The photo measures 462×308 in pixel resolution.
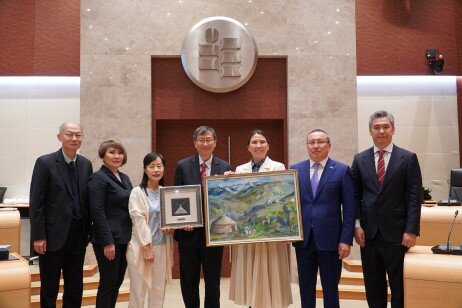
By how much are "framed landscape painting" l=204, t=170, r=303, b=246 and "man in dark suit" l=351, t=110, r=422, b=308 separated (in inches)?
20.3

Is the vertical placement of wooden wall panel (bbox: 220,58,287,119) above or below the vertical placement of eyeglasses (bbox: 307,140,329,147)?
above

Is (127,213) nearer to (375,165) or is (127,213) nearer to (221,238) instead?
(221,238)

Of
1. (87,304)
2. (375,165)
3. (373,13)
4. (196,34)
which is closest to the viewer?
(375,165)

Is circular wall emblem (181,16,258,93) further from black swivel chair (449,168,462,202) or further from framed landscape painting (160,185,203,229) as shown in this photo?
black swivel chair (449,168,462,202)

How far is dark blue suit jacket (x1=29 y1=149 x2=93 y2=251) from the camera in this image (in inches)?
138

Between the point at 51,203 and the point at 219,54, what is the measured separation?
11.0 feet

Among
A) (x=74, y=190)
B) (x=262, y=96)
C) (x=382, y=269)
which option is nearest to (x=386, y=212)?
(x=382, y=269)

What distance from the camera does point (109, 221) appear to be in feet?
11.7

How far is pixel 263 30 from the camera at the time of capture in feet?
20.5

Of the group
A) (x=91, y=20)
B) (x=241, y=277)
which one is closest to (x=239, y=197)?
(x=241, y=277)

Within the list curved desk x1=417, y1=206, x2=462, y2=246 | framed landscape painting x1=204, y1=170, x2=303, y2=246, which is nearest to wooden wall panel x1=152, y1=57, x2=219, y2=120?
framed landscape painting x1=204, y1=170, x2=303, y2=246

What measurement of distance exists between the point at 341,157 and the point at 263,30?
2.04 meters

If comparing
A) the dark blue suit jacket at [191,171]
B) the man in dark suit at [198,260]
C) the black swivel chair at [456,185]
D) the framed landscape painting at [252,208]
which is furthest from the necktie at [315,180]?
the black swivel chair at [456,185]

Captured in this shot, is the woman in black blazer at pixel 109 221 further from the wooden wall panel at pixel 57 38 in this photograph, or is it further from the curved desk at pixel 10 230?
the wooden wall panel at pixel 57 38
